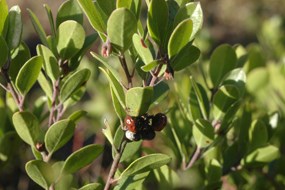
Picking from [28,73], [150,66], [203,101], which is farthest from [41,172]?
[203,101]

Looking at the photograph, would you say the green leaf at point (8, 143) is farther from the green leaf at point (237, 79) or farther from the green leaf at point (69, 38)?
the green leaf at point (237, 79)

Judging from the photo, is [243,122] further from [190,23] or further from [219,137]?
[190,23]

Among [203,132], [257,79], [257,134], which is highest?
[203,132]

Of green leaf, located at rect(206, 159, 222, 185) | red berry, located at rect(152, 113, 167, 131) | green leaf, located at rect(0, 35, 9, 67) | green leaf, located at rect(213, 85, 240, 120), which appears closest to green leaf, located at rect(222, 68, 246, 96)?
green leaf, located at rect(213, 85, 240, 120)

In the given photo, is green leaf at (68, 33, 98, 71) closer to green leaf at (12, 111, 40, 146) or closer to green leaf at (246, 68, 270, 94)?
green leaf at (12, 111, 40, 146)

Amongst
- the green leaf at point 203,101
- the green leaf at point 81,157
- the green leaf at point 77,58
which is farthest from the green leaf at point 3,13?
the green leaf at point 203,101

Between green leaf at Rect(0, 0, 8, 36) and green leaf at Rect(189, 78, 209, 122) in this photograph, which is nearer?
green leaf at Rect(0, 0, 8, 36)

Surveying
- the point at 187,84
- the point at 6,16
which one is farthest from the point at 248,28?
the point at 6,16

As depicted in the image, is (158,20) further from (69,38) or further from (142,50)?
(69,38)
